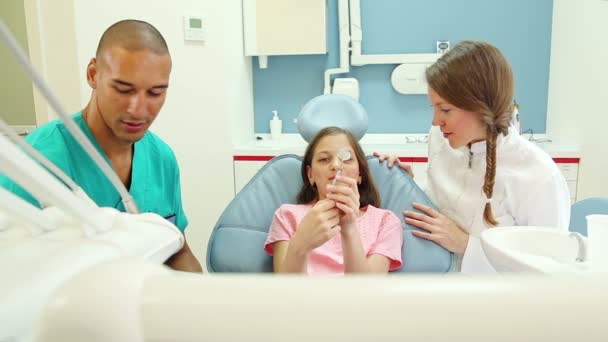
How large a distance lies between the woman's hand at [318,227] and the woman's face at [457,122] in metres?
0.49

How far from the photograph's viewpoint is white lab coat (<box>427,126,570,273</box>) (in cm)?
141

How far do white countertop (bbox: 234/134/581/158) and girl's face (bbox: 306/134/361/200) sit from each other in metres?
1.10

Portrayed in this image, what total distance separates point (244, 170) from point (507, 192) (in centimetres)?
166

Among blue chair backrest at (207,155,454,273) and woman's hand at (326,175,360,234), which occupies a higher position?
woman's hand at (326,175,360,234)

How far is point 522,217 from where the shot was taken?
148 centimetres

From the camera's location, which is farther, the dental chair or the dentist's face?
the dental chair

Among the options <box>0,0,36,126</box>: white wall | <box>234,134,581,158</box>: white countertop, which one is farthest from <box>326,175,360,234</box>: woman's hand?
<box>0,0,36,126</box>: white wall

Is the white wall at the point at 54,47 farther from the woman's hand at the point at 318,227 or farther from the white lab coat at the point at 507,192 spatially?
the white lab coat at the point at 507,192

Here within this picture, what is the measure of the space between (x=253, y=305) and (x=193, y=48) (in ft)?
8.37

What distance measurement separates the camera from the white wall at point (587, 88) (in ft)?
8.43

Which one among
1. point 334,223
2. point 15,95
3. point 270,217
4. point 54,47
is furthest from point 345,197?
point 15,95

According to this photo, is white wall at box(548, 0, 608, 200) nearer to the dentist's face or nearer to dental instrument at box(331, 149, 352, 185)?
dental instrument at box(331, 149, 352, 185)

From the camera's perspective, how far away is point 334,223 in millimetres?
1251

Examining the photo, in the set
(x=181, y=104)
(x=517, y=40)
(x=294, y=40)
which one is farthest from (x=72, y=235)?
(x=517, y=40)
